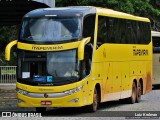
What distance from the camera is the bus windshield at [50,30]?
1986cm

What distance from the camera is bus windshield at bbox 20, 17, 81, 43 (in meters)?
19.9

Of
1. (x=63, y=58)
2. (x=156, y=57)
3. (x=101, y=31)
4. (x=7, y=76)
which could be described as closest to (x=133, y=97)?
(x=101, y=31)

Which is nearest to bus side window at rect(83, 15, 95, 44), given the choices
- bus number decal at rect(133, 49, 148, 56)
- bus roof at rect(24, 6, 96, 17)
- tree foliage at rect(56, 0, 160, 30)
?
bus roof at rect(24, 6, 96, 17)

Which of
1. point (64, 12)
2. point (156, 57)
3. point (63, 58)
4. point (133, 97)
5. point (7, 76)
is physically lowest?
point (7, 76)

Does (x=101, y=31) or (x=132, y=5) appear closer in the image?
(x=101, y=31)

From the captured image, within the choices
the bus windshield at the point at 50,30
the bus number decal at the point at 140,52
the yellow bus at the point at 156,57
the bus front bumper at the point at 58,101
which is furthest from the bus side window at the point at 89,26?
the yellow bus at the point at 156,57

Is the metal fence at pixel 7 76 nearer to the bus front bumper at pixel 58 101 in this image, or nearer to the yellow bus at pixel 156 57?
the yellow bus at pixel 156 57

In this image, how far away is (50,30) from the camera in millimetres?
20031

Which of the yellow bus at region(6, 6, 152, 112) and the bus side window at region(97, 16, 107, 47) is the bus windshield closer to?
the yellow bus at region(6, 6, 152, 112)

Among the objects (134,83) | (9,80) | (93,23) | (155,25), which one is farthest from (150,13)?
(93,23)

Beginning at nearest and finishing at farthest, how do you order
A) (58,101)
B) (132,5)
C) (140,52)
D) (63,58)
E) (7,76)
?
(58,101) < (63,58) < (140,52) < (7,76) < (132,5)

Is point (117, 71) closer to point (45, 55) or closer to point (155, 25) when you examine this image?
point (45, 55)

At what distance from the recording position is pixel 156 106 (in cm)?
2345

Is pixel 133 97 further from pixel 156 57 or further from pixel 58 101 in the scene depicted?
pixel 156 57
